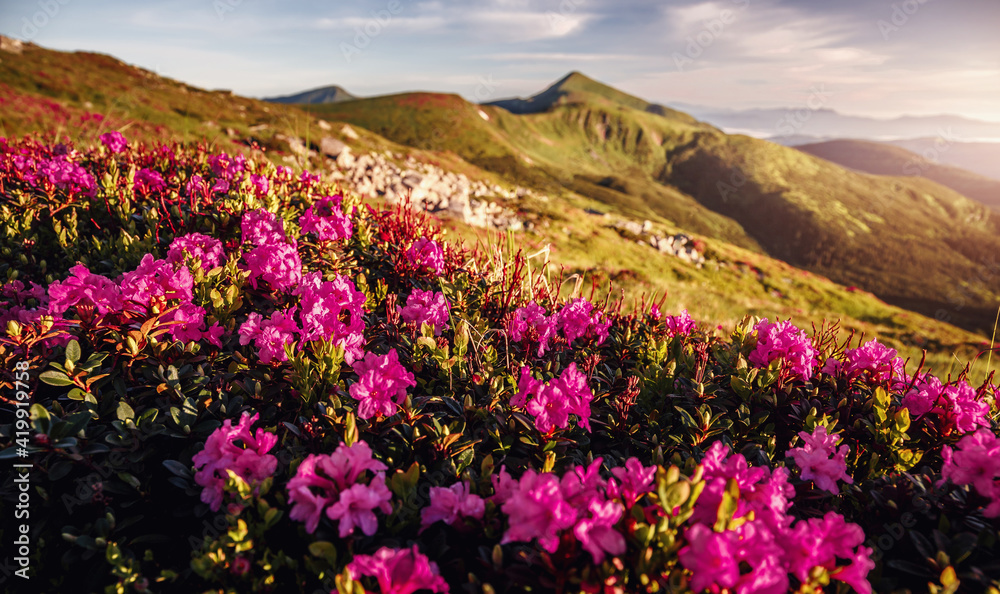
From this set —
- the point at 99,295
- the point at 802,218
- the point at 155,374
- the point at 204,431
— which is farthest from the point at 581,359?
the point at 802,218

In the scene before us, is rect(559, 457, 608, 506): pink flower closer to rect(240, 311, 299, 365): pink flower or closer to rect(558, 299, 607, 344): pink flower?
rect(240, 311, 299, 365): pink flower

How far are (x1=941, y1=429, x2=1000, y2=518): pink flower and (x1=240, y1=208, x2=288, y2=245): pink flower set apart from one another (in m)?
4.25

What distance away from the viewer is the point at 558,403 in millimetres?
2393

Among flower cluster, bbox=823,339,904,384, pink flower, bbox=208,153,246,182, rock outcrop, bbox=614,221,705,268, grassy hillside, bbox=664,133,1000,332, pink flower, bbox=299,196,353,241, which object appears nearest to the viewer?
flower cluster, bbox=823,339,904,384

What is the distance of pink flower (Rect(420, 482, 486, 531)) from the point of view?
189 cm

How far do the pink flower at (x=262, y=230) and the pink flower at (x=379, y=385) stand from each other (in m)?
1.76

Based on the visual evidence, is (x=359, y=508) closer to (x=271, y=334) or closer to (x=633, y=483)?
(x=633, y=483)

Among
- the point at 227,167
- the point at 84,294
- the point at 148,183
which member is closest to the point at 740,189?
the point at 227,167

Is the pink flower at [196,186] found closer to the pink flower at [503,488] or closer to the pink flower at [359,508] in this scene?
the pink flower at [359,508]

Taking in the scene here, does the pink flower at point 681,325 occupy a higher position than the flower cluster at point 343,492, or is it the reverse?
the pink flower at point 681,325

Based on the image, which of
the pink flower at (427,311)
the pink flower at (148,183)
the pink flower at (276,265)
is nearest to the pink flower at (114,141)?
the pink flower at (148,183)

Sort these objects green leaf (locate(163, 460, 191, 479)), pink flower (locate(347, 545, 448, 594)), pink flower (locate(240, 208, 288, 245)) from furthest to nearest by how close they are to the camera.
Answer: pink flower (locate(240, 208, 288, 245)) < green leaf (locate(163, 460, 191, 479)) < pink flower (locate(347, 545, 448, 594))

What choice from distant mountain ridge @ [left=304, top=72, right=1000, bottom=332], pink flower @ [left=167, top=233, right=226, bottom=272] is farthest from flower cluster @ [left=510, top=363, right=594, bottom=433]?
distant mountain ridge @ [left=304, top=72, right=1000, bottom=332]

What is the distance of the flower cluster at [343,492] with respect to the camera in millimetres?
1713
